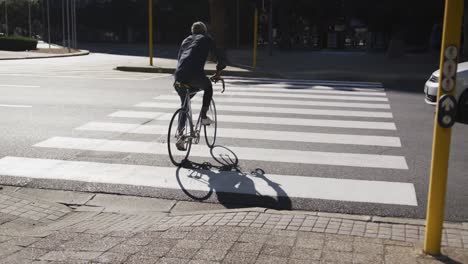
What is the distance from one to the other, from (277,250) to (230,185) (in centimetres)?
244

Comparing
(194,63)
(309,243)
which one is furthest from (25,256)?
(194,63)

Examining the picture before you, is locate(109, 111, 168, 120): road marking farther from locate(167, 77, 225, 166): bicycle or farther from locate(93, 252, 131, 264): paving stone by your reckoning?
locate(93, 252, 131, 264): paving stone

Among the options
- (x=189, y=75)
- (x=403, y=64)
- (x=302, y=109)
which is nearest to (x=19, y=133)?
(x=189, y=75)

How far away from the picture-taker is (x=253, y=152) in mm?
8133

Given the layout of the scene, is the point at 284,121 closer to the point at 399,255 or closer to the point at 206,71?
the point at 399,255

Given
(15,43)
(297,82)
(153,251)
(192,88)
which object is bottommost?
(297,82)

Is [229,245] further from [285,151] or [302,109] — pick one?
[302,109]

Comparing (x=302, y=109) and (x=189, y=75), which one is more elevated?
(x=189, y=75)

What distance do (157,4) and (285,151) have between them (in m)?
47.6

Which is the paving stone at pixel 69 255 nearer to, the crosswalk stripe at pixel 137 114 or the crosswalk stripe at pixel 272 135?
the crosswalk stripe at pixel 272 135

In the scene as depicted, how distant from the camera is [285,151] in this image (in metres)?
8.21

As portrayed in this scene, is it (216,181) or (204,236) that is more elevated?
(204,236)

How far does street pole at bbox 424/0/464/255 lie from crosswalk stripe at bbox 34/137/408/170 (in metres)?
3.26

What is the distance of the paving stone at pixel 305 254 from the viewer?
408cm
